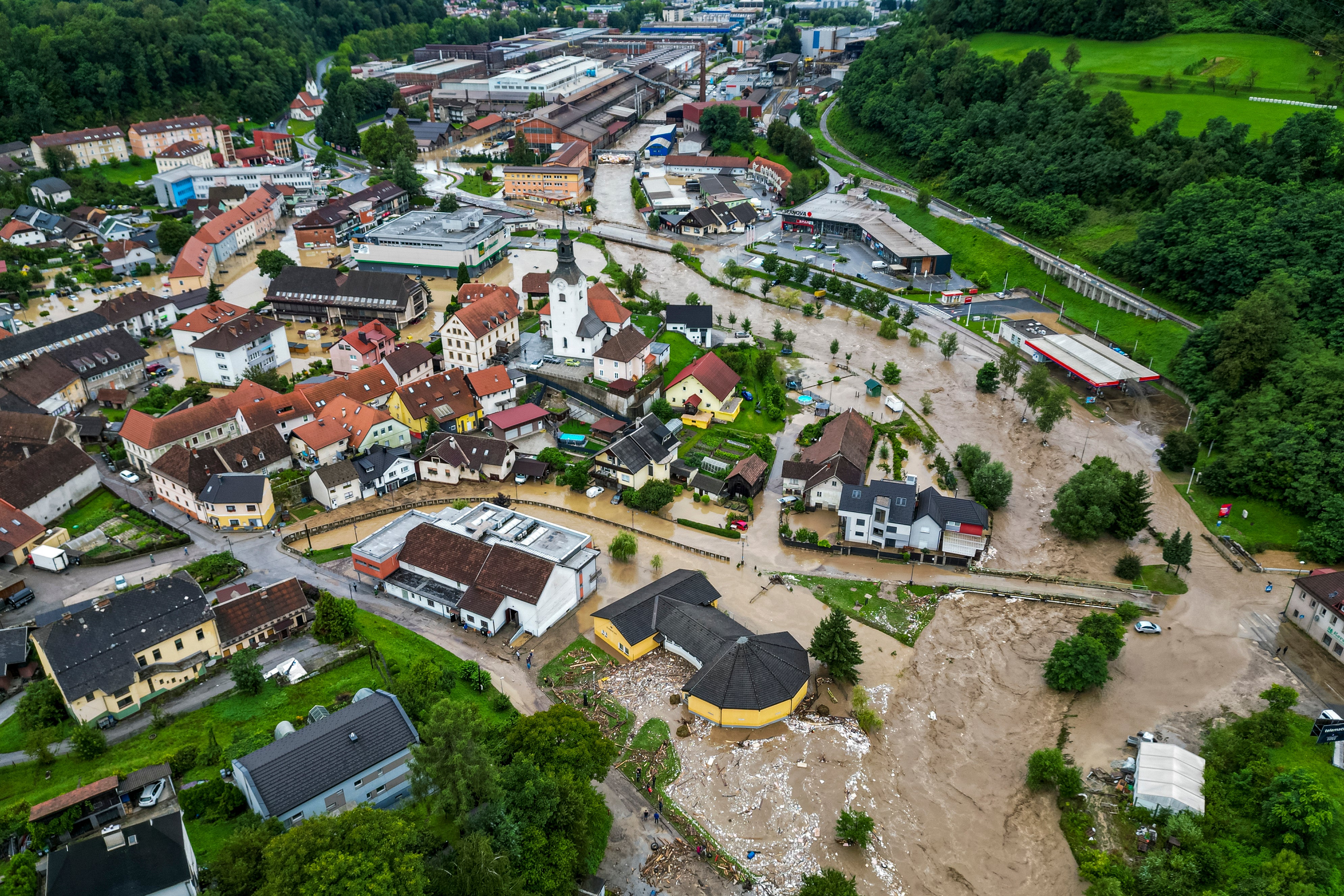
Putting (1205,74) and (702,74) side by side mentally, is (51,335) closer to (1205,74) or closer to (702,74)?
(1205,74)

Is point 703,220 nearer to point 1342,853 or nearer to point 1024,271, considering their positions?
point 1024,271

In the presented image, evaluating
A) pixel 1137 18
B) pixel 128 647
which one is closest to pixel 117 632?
pixel 128 647

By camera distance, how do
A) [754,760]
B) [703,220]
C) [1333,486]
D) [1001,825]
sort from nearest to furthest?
[1001,825] → [754,760] → [1333,486] → [703,220]

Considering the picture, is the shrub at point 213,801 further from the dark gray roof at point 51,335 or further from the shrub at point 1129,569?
the dark gray roof at point 51,335

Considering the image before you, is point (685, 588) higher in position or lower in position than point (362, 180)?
lower

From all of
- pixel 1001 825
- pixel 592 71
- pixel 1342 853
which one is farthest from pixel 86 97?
pixel 1342 853

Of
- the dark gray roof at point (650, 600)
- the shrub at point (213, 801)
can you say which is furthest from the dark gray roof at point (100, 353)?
the dark gray roof at point (650, 600)

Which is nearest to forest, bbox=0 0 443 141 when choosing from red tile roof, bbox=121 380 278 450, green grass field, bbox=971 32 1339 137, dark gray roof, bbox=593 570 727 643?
red tile roof, bbox=121 380 278 450
